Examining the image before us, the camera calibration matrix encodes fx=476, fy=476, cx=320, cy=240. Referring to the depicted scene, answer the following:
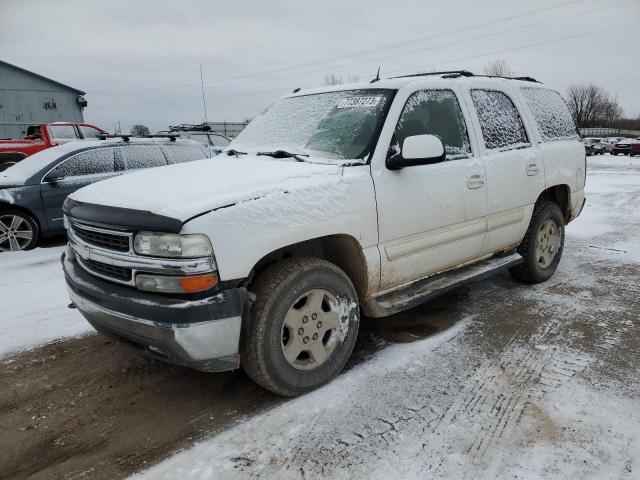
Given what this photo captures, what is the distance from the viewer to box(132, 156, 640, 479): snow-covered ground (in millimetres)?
2271

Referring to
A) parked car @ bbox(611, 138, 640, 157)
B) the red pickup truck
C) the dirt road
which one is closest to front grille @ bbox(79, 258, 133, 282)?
the dirt road

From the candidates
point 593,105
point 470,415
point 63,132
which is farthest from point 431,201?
point 593,105

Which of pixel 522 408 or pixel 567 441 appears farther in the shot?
pixel 522 408

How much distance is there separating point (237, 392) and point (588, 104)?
10358cm

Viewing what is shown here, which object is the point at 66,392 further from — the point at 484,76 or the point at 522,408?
the point at 484,76

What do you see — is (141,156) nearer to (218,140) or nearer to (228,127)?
(218,140)

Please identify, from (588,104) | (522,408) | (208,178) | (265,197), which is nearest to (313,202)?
(265,197)

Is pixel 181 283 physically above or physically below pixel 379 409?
above

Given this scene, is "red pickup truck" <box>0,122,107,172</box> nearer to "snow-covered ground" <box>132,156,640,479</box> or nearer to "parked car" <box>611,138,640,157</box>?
"snow-covered ground" <box>132,156,640,479</box>

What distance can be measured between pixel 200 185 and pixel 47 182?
5.44 meters

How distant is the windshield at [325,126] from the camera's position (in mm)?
3277

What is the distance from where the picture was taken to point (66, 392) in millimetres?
3053

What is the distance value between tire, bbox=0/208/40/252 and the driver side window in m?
6.01

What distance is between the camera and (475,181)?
3727 mm
